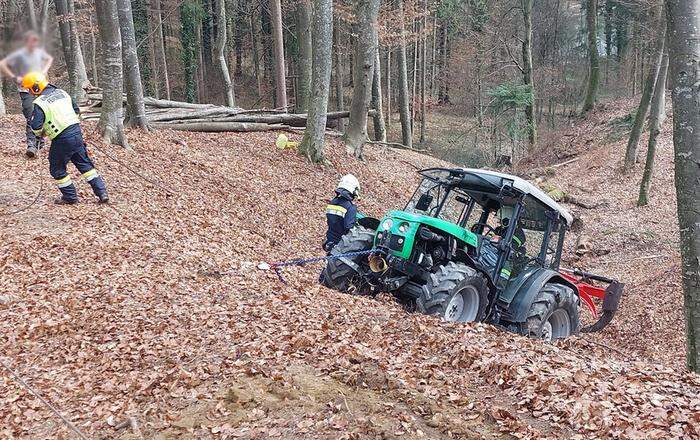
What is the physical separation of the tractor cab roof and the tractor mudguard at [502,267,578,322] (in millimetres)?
899

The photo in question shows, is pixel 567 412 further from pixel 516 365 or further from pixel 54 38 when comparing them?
pixel 54 38

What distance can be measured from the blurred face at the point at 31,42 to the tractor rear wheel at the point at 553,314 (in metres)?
6.78

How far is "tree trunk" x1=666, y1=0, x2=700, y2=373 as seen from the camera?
17.7 feet

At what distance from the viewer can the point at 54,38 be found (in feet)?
9.30

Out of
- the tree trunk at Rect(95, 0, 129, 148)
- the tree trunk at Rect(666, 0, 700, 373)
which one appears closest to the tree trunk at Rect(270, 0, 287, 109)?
the tree trunk at Rect(95, 0, 129, 148)

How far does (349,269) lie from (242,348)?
8.01ft

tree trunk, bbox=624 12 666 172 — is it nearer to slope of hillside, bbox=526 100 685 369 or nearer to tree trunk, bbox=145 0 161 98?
slope of hillside, bbox=526 100 685 369

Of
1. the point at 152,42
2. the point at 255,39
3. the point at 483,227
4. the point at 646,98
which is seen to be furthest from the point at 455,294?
the point at 255,39

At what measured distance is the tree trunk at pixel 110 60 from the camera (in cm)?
1161

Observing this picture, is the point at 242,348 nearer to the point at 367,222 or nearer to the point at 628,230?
the point at 367,222

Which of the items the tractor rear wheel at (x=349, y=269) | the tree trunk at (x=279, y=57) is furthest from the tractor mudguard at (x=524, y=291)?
the tree trunk at (x=279, y=57)

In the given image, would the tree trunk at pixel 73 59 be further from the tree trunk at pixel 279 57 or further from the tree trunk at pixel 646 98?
the tree trunk at pixel 646 98

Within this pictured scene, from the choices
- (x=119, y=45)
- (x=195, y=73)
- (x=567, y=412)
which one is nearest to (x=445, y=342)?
(x=567, y=412)

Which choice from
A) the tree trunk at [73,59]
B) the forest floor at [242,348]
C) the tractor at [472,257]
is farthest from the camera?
the tree trunk at [73,59]
